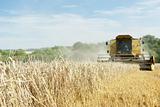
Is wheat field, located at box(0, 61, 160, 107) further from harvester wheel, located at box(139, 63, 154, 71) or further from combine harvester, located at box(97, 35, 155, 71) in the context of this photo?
combine harvester, located at box(97, 35, 155, 71)

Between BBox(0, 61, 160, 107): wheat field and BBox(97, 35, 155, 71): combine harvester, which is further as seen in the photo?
BBox(97, 35, 155, 71): combine harvester

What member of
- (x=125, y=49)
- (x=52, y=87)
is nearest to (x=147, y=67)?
(x=125, y=49)

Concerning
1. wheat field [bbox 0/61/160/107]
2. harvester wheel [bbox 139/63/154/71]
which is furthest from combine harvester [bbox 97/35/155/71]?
wheat field [bbox 0/61/160/107]

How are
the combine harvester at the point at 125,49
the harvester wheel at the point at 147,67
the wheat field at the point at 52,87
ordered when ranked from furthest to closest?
the combine harvester at the point at 125,49 < the harvester wheel at the point at 147,67 < the wheat field at the point at 52,87

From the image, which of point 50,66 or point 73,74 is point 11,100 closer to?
point 50,66

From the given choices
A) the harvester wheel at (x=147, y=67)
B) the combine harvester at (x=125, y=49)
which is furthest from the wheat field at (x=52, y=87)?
the combine harvester at (x=125, y=49)

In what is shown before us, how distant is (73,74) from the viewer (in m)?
8.54

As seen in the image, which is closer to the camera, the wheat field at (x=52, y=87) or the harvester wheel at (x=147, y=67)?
the wheat field at (x=52, y=87)

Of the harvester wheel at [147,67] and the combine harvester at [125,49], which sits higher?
the combine harvester at [125,49]

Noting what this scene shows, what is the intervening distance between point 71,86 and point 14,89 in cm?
365

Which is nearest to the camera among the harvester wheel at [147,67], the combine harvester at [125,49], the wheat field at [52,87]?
the wheat field at [52,87]

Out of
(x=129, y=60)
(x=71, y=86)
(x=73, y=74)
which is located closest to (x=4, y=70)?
(x=71, y=86)

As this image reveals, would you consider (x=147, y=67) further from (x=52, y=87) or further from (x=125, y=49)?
(x=52, y=87)

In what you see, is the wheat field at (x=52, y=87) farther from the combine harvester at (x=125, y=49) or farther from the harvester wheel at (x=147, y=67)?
the combine harvester at (x=125, y=49)
